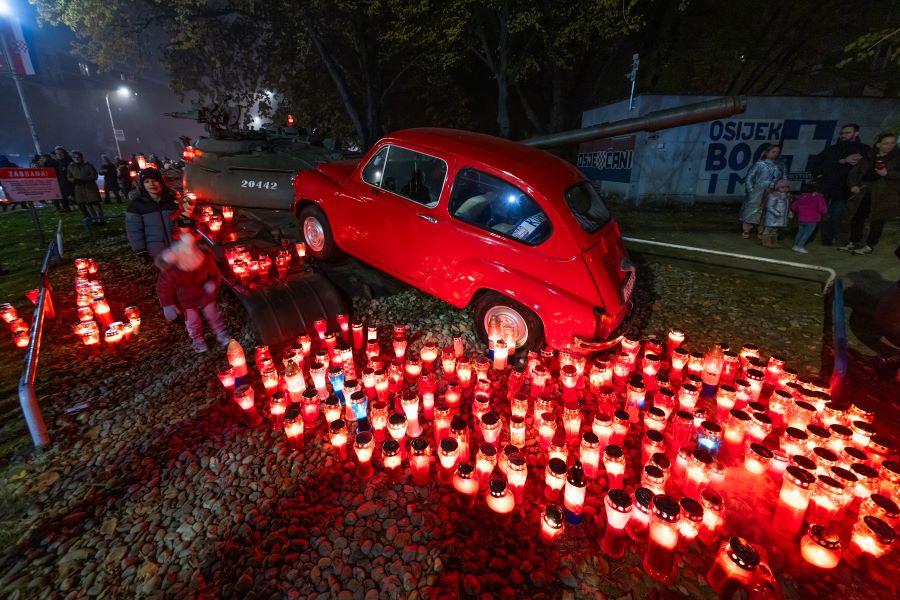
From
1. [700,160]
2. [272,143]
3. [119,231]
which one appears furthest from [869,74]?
[119,231]

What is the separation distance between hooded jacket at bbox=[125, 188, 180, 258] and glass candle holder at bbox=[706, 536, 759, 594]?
6991 mm

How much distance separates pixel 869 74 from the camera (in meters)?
16.1

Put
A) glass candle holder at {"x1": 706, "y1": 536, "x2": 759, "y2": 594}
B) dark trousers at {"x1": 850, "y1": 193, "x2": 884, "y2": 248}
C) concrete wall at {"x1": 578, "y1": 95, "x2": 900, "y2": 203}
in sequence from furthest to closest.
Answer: concrete wall at {"x1": 578, "y1": 95, "x2": 900, "y2": 203} < dark trousers at {"x1": 850, "y1": 193, "x2": 884, "y2": 248} < glass candle holder at {"x1": 706, "y1": 536, "x2": 759, "y2": 594}

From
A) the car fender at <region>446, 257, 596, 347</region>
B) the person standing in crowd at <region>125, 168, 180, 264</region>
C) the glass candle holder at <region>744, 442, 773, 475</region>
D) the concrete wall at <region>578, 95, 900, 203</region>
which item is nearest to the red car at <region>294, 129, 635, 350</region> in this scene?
the car fender at <region>446, 257, 596, 347</region>

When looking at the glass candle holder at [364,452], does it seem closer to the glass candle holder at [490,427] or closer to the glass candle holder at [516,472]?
the glass candle holder at [490,427]

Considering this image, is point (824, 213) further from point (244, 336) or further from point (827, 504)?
point (244, 336)

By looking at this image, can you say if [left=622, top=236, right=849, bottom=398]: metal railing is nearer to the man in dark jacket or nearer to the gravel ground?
the gravel ground

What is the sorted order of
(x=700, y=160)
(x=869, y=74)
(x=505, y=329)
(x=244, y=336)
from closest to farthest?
(x=505, y=329) → (x=244, y=336) → (x=700, y=160) → (x=869, y=74)

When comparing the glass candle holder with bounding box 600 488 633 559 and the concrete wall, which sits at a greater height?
the concrete wall

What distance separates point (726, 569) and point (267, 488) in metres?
3.26

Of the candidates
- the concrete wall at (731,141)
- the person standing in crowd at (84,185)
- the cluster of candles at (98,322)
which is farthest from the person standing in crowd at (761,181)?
the person standing in crowd at (84,185)

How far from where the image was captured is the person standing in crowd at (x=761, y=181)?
8.29 m

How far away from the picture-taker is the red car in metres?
4.11

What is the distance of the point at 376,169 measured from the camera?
5.32 metres
